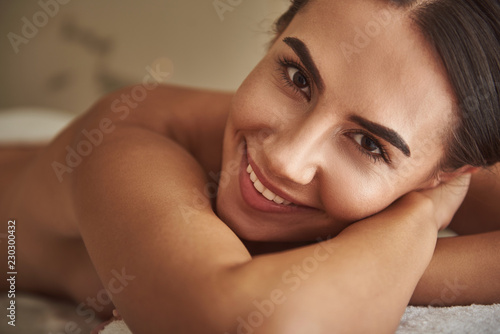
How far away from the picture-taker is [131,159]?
833mm

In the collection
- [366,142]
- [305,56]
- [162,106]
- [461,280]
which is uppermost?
[305,56]

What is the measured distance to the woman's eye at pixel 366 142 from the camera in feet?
2.62

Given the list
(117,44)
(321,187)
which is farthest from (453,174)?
(117,44)

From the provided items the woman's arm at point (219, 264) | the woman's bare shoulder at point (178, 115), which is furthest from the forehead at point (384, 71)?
the woman's bare shoulder at point (178, 115)

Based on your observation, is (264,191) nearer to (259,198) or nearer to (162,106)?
(259,198)

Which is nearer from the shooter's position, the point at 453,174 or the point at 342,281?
the point at 342,281

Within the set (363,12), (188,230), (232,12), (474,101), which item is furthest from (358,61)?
(232,12)

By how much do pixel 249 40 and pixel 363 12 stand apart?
1276 mm

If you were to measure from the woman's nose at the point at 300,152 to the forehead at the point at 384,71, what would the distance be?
0.05 m

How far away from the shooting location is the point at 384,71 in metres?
0.75

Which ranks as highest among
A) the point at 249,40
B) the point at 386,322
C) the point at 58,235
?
the point at 249,40

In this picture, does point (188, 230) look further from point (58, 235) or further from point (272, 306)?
point (58, 235)

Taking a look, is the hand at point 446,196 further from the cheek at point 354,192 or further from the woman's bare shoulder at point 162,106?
the woman's bare shoulder at point 162,106

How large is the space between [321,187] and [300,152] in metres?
0.09
